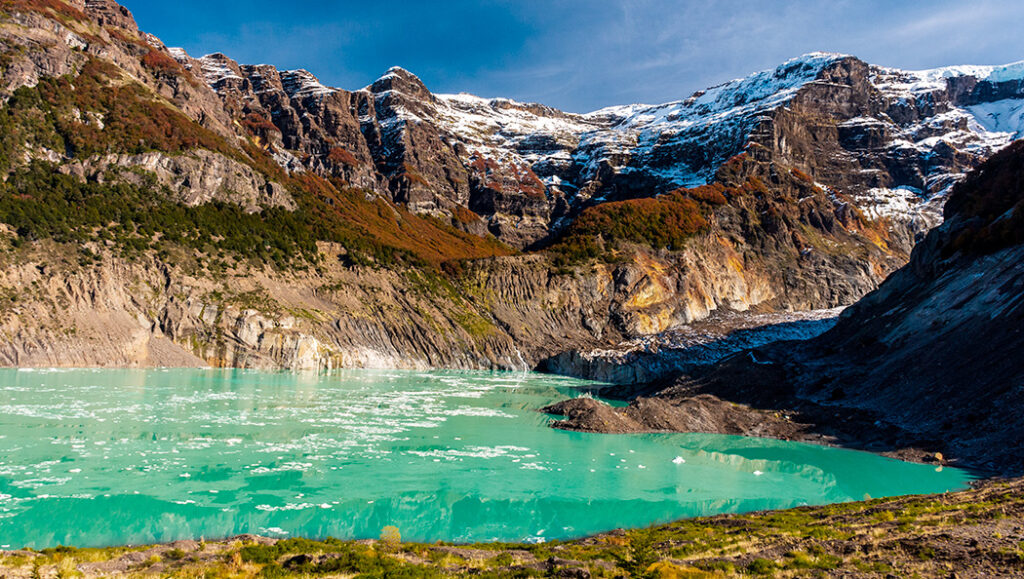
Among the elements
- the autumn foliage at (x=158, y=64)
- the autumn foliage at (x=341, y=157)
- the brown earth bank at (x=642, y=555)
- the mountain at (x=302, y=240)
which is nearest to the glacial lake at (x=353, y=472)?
the brown earth bank at (x=642, y=555)

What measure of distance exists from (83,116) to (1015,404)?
5153 inches

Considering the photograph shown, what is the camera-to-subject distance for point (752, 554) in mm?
14914

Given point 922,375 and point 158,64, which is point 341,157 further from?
point 922,375

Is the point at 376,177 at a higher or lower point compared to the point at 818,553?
higher

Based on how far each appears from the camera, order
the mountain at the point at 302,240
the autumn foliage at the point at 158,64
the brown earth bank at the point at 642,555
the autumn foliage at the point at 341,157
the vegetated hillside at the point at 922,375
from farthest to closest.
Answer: the autumn foliage at the point at 341,157
the autumn foliage at the point at 158,64
the mountain at the point at 302,240
the vegetated hillside at the point at 922,375
the brown earth bank at the point at 642,555

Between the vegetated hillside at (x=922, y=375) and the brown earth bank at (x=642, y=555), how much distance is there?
21592 millimetres

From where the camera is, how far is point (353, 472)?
26906 mm

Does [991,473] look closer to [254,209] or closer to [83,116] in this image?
[254,209]

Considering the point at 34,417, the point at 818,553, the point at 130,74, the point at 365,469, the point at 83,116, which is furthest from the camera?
the point at 130,74

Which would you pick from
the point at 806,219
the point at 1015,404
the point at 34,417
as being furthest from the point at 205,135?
the point at 806,219

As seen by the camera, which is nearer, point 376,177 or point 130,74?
point 130,74

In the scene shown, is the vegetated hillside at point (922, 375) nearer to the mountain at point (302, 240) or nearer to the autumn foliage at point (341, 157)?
the mountain at point (302, 240)

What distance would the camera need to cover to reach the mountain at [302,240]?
79125mm

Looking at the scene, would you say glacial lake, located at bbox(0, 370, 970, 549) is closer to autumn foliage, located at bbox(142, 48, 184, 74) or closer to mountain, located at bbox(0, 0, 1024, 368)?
mountain, located at bbox(0, 0, 1024, 368)
